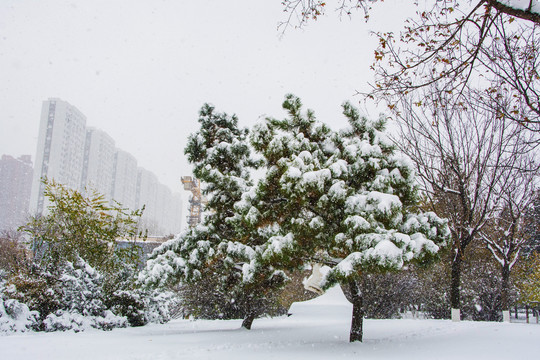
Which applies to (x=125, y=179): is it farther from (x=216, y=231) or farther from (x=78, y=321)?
(x=216, y=231)

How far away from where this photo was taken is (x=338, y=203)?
7.40 meters

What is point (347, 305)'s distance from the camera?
15.3 m

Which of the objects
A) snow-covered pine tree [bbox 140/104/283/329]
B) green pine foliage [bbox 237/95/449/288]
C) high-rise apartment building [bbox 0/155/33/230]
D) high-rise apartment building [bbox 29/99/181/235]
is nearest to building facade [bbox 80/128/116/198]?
high-rise apartment building [bbox 29/99/181/235]

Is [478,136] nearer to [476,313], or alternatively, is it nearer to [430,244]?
[430,244]

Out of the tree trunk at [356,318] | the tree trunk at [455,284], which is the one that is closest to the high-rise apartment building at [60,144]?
the tree trunk at [455,284]

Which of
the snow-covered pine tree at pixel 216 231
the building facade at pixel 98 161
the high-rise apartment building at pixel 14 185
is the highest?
the building facade at pixel 98 161

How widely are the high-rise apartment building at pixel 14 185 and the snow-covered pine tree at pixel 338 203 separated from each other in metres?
71.5

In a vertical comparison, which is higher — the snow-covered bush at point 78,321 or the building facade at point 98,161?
the building facade at point 98,161

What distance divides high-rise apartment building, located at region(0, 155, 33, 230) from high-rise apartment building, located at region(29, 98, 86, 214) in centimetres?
431

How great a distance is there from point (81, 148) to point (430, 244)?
89.5m

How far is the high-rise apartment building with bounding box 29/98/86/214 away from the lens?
76.4 m

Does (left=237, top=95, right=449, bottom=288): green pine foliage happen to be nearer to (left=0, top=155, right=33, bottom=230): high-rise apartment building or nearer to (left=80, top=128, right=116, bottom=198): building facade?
(left=0, top=155, right=33, bottom=230): high-rise apartment building

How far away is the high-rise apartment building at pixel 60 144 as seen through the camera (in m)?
76.4

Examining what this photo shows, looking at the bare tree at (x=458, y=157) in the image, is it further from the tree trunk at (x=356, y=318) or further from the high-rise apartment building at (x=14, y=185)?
the high-rise apartment building at (x=14, y=185)
